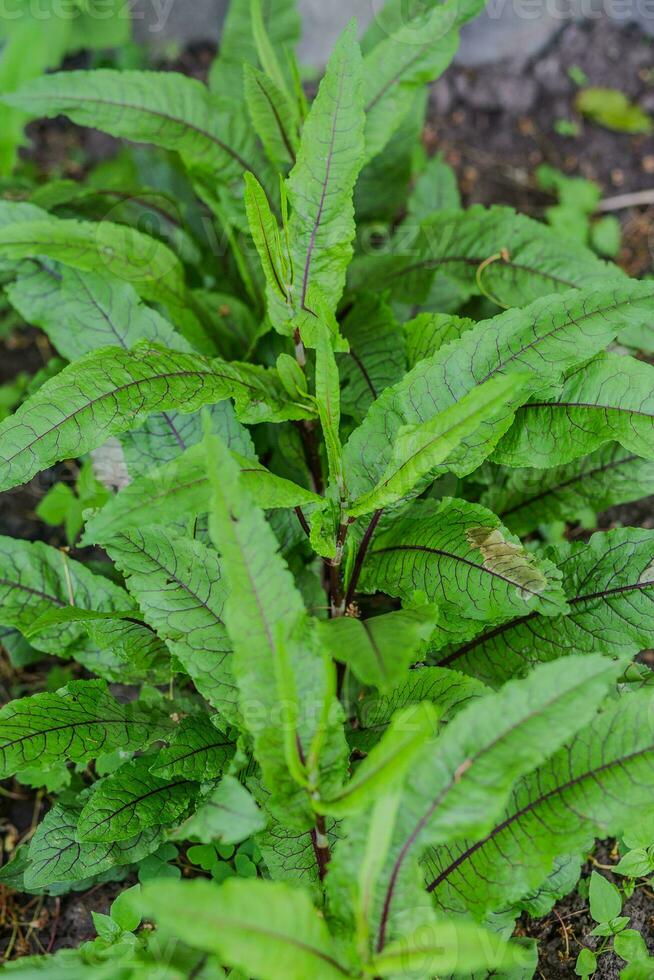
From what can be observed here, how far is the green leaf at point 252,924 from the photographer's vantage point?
3.35ft

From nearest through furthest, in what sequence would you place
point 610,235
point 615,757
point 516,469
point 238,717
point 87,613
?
1. point 615,757
2. point 238,717
3. point 87,613
4. point 516,469
5. point 610,235

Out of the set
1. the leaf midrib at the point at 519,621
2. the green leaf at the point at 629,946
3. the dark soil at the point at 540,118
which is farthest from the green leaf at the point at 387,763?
the dark soil at the point at 540,118

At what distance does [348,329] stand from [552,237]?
58cm

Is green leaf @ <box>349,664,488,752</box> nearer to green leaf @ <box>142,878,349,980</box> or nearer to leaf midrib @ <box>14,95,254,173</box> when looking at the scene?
green leaf @ <box>142,878,349,980</box>

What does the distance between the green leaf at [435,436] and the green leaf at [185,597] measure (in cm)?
33

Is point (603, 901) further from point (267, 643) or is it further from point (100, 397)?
point (100, 397)

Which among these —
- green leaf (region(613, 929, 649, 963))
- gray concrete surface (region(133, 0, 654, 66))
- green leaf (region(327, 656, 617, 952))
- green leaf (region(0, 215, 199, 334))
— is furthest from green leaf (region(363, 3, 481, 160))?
green leaf (region(613, 929, 649, 963))

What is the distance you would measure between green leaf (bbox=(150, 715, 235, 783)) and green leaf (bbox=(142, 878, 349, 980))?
469 millimetres

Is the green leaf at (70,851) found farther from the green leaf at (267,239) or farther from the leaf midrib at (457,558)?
the green leaf at (267,239)

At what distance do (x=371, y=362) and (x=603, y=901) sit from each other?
124 centimetres

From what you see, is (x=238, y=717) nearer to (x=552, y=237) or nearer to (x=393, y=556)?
(x=393, y=556)

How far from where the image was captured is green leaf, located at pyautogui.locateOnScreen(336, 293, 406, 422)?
77.9 inches

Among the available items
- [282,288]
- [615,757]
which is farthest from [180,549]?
[615,757]

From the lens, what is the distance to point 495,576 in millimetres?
1583
